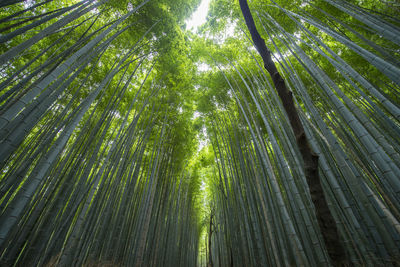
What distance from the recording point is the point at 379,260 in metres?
1.43

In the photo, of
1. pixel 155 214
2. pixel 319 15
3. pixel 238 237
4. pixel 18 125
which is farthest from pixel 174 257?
pixel 319 15

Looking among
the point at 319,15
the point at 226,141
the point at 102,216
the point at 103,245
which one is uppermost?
the point at 319,15

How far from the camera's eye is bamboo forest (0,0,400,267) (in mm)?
1322

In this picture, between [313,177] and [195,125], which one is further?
[195,125]

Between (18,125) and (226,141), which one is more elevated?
(226,141)

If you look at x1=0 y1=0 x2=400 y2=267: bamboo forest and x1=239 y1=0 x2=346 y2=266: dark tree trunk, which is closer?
x1=239 y1=0 x2=346 y2=266: dark tree trunk

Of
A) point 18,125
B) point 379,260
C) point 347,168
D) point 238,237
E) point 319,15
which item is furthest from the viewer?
point 238,237

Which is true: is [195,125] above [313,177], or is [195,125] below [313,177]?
above

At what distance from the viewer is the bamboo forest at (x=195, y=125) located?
4.34 ft

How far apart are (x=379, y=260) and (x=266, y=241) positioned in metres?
1.88

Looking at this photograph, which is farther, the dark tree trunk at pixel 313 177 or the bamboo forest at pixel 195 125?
the bamboo forest at pixel 195 125

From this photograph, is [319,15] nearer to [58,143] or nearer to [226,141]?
[226,141]

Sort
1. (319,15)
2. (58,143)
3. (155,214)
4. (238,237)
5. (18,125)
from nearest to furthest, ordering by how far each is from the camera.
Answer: (18,125) → (58,143) → (319,15) → (238,237) → (155,214)

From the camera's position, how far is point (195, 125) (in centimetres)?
593
